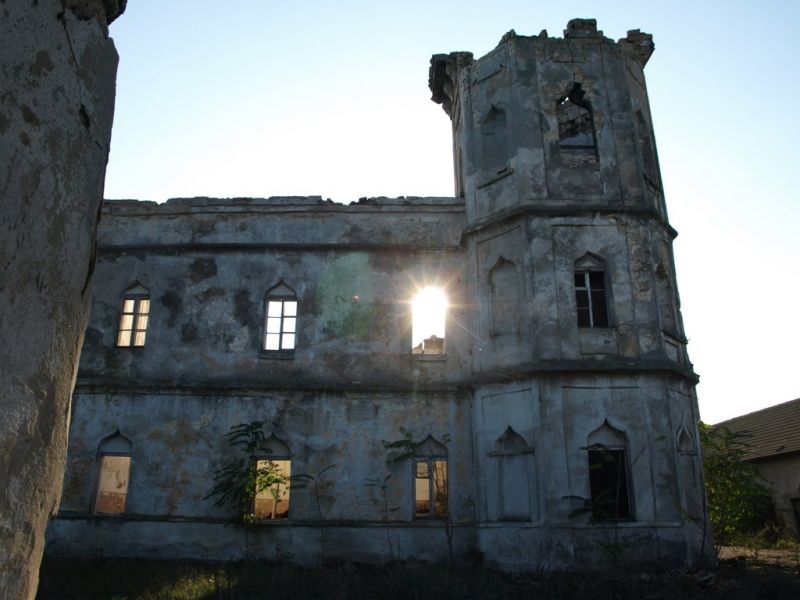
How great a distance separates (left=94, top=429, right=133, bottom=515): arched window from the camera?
12375 mm

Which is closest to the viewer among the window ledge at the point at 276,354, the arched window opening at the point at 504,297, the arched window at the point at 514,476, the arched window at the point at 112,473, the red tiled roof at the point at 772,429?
the arched window at the point at 514,476

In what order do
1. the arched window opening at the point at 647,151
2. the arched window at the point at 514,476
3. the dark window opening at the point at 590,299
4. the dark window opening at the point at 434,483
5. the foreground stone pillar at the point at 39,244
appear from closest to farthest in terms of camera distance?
the foreground stone pillar at the point at 39,244, the arched window at the point at 514,476, the dark window opening at the point at 590,299, the dark window opening at the point at 434,483, the arched window opening at the point at 647,151

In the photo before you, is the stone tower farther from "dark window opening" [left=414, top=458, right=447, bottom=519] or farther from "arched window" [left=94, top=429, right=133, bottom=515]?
"arched window" [left=94, top=429, right=133, bottom=515]

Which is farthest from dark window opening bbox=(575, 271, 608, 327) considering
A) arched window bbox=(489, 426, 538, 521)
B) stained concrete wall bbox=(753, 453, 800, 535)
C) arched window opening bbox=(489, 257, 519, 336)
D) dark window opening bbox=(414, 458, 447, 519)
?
stained concrete wall bbox=(753, 453, 800, 535)

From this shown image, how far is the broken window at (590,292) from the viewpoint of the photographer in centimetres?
1138

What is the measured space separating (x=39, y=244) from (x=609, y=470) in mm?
10170

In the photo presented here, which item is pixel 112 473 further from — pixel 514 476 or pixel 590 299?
pixel 590 299

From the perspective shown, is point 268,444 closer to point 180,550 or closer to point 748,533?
point 180,550

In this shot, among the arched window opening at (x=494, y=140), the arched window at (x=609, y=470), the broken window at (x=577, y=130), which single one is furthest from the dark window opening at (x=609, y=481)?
the arched window opening at (x=494, y=140)

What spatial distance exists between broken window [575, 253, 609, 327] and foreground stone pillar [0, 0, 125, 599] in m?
10.1

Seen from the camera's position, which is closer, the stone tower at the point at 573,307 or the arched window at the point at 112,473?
the stone tower at the point at 573,307

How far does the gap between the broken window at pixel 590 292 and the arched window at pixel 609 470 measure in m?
1.83

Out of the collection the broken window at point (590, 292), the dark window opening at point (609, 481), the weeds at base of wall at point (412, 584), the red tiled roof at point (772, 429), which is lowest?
the weeds at base of wall at point (412, 584)

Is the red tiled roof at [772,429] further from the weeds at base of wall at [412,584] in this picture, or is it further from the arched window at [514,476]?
the weeds at base of wall at [412,584]
